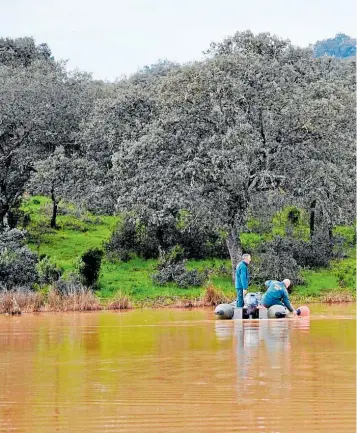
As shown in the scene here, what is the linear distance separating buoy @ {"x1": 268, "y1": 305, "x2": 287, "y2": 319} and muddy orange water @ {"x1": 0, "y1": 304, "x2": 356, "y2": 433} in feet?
11.1

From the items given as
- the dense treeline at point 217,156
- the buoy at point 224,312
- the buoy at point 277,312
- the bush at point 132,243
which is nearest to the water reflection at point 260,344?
the buoy at point 277,312

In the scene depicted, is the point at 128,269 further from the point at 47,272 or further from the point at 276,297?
the point at 276,297

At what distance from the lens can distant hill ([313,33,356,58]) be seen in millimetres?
186375

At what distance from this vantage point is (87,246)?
4556 centimetres

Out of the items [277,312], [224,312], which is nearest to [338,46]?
[224,312]

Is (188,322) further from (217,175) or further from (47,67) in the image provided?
(47,67)

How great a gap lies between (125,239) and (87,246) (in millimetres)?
2143

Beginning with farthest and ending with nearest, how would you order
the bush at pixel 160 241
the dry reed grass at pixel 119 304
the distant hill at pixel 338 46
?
the distant hill at pixel 338 46 < the bush at pixel 160 241 < the dry reed grass at pixel 119 304

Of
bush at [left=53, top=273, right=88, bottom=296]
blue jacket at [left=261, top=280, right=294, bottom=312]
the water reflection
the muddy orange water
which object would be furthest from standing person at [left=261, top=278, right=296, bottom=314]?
bush at [left=53, top=273, right=88, bottom=296]

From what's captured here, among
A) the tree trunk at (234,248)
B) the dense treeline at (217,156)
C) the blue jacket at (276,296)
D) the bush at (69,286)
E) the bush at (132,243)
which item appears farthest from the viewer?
the bush at (132,243)

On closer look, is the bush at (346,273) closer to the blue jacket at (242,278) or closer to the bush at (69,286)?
the bush at (69,286)

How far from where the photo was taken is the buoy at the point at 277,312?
77.2 ft

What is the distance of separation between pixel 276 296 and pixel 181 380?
13.7 metres

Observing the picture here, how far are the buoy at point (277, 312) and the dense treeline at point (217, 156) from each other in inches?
539
